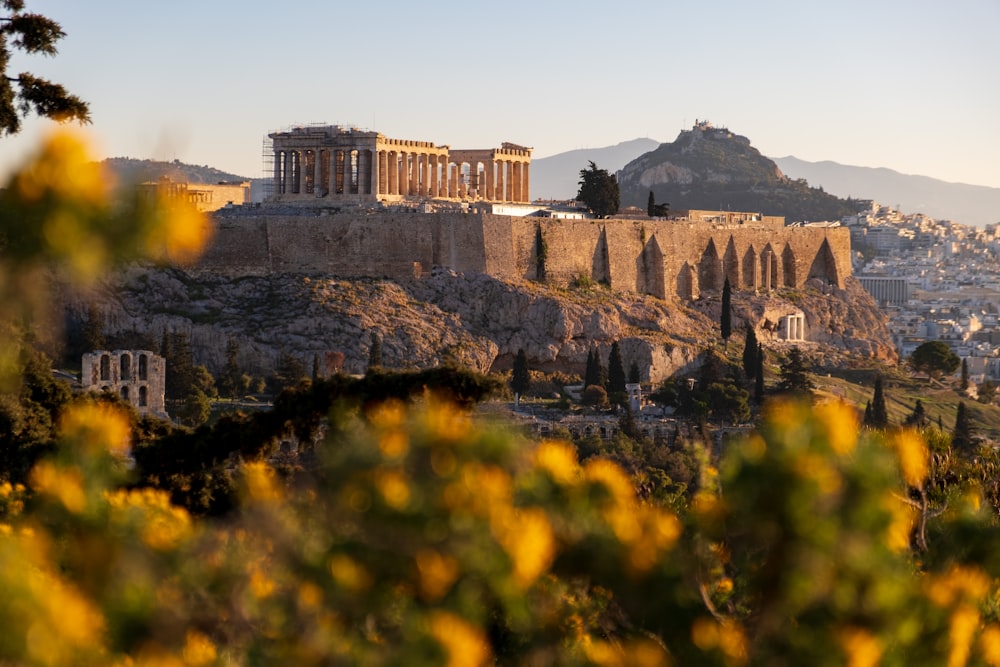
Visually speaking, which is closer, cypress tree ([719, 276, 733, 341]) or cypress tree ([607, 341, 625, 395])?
cypress tree ([607, 341, 625, 395])

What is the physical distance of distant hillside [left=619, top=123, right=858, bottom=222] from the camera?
115m

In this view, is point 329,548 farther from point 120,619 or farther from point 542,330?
point 542,330

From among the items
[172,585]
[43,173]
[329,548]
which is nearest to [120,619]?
[172,585]

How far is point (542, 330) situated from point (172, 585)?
115 feet

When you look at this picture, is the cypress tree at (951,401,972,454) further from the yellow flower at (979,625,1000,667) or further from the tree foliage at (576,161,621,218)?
the yellow flower at (979,625,1000,667)

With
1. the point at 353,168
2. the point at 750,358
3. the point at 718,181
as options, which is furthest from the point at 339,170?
the point at 718,181

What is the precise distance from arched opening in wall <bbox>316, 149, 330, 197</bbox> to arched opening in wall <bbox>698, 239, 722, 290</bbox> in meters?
13.1

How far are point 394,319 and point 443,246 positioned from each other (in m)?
3.61

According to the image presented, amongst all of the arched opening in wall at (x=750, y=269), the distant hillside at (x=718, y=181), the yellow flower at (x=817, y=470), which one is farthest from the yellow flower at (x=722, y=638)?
the distant hillside at (x=718, y=181)

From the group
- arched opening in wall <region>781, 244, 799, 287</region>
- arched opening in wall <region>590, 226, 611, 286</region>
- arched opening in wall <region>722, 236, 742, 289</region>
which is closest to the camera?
arched opening in wall <region>590, 226, 611, 286</region>

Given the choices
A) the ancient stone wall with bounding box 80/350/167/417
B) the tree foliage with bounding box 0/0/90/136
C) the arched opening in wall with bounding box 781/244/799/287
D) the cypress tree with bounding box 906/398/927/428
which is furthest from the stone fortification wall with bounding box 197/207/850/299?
the tree foliage with bounding box 0/0/90/136

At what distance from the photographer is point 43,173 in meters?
8.96

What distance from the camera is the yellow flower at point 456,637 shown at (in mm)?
7926

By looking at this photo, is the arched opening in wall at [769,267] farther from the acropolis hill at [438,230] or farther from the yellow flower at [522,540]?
the yellow flower at [522,540]
